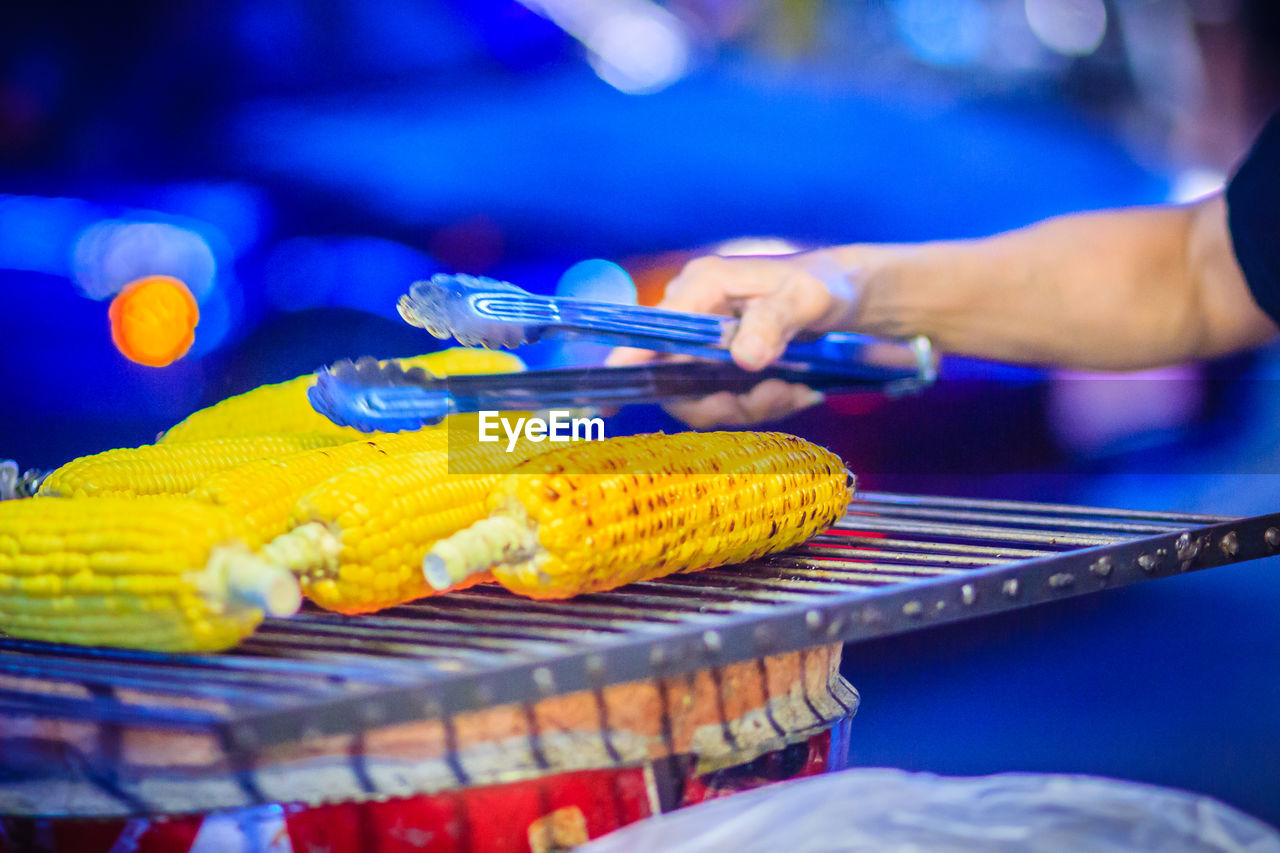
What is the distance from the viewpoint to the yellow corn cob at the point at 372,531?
45 cm

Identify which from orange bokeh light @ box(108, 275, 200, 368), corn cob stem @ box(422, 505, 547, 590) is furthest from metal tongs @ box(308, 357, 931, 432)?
orange bokeh light @ box(108, 275, 200, 368)

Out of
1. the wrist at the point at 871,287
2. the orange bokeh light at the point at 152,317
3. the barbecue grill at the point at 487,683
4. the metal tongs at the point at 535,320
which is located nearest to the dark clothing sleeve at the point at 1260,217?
the wrist at the point at 871,287

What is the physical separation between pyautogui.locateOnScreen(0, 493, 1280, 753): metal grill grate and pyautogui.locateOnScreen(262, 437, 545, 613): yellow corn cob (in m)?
0.02

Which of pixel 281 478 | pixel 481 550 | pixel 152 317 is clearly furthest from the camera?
pixel 152 317

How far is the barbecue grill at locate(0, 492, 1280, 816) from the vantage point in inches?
12.9

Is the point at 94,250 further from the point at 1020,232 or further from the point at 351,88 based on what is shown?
the point at 1020,232

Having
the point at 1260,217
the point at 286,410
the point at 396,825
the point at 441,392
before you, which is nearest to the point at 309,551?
the point at 396,825

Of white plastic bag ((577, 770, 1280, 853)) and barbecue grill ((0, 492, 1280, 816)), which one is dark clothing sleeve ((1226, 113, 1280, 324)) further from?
white plastic bag ((577, 770, 1280, 853))

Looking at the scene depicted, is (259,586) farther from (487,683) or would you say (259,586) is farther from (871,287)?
(871,287)

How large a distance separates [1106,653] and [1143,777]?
5.4 inches

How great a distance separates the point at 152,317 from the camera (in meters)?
1.72

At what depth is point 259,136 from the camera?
1.28m

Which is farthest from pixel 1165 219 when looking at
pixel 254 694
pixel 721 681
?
pixel 254 694

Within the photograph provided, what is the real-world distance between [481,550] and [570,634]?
56mm
